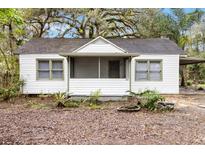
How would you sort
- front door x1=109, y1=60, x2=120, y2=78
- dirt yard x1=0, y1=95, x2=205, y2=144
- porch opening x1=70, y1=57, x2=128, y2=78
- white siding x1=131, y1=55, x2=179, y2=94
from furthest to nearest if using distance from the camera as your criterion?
front door x1=109, y1=60, x2=120, y2=78 → porch opening x1=70, y1=57, x2=128, y2=78 → white siding x1=131, y1=55, x2=179, y2=94 → dirt yard x1=0, y1=95, x2=205, y2=144

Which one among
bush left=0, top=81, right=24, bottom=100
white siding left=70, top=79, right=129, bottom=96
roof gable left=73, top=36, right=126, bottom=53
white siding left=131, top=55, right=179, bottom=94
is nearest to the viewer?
white siding left=70, top=79, right=129, bottom=96

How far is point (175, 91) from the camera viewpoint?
1634 cm

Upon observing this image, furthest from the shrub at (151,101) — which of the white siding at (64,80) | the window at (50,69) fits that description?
the window at (50,69)

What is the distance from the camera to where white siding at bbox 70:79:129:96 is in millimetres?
13492

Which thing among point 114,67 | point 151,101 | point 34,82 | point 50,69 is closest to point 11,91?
point 34,82

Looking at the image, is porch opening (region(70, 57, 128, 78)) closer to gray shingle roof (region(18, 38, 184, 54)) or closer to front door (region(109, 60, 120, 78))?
front door (region(109, 60, 120, 78))

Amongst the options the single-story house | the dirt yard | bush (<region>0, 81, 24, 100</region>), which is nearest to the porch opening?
the single-story house

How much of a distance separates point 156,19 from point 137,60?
6825 mm

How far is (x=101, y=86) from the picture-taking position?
13.6 m

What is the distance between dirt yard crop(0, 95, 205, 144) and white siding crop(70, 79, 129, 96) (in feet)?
10.6

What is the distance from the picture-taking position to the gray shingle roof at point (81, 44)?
16125 millimetres

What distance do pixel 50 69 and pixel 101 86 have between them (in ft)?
12.0

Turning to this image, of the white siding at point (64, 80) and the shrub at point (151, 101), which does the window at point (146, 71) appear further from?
the shrub at point (151, 101)
